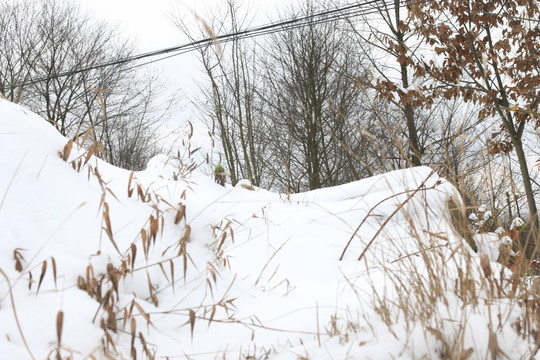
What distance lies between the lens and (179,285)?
1.46 metres

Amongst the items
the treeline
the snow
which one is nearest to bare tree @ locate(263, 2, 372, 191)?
the treeline

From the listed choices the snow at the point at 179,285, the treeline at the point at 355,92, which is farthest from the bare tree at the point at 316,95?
the snow at the point at 179,285

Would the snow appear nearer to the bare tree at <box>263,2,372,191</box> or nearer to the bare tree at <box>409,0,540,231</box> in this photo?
the bare tree at <box>409,0,540,231</box>

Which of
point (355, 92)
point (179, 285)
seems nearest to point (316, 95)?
point (355, 92)

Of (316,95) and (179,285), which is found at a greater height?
(316,95)

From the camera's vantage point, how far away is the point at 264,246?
6.73 ft

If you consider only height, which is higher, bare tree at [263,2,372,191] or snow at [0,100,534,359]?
bare tree at [263,2,372,191]

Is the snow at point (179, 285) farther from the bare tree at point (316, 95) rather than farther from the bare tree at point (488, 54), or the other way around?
the bare tree at point (316, 95)

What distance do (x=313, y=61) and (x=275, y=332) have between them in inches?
409

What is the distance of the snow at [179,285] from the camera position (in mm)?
1007

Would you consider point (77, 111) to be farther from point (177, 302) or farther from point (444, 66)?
point (177, 302)

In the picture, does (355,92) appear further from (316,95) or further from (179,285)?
(179,285)

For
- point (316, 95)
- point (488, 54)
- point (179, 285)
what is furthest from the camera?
point (316, 95)

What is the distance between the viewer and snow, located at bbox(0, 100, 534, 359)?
1007mm
